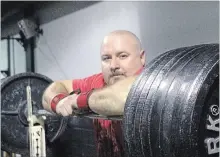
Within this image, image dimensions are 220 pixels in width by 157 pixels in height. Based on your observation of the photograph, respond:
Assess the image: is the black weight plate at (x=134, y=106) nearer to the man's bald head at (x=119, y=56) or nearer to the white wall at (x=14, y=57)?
the man's bald head at (x=119, y=56)

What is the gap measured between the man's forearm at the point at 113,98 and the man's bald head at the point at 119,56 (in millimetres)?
437

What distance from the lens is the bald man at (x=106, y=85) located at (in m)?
1.64

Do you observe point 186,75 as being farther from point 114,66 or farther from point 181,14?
point 181,14

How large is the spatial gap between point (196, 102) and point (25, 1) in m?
4.09

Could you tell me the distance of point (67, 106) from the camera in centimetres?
172

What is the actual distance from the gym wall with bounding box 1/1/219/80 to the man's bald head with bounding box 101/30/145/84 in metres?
0.59

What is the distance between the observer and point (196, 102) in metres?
1.13

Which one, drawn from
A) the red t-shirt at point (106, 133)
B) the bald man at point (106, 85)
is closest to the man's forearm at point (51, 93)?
the bald man at point (106, 85)

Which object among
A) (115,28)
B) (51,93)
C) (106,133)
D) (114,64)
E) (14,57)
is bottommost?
(106,133)

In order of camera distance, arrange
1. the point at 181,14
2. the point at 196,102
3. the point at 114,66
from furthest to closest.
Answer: the point at 181,14
the point at 114,66
the point at 196,102

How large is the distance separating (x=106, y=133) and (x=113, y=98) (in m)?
0.67

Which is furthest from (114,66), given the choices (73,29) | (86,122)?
(73,29)

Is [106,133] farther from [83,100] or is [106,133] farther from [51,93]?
[83,100]

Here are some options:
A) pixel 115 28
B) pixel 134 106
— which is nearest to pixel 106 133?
pixel 134 106
